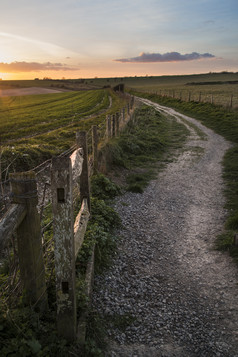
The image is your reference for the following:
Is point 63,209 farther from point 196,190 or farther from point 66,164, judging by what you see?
point 196,190

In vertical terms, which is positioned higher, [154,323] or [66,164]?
[66,164]

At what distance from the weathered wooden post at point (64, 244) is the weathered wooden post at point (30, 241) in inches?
7.3

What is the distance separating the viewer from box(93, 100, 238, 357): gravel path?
3.83 meters

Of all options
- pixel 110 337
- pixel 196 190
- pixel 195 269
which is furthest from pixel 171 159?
pixel 110 337

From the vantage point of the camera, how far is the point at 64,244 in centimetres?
303

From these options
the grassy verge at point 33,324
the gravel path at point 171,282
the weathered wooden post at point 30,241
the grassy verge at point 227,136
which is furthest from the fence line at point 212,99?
the weathered wooden post at point 30,241

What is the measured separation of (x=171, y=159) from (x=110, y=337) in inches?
386

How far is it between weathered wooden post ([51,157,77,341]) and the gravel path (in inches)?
31.8

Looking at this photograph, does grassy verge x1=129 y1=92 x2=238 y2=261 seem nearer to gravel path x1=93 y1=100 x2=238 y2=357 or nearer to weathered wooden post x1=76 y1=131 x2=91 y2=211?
gravel path x1=93 y1=100 x2=238 y2=357

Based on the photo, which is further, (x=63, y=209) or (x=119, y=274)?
(x=119, y=274)

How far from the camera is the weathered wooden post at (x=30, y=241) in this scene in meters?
2.79

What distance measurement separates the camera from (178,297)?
15.4ft

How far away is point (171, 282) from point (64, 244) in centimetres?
272

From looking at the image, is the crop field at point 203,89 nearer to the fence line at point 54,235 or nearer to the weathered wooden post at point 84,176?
the weathered wooden post at point 84,176
